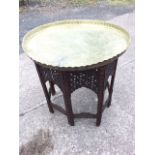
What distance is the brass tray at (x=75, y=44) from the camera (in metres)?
1.91

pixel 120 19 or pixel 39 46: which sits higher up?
pixel 39 46

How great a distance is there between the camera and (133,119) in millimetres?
2443

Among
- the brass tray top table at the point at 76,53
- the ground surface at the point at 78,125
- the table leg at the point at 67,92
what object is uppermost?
the brass tray top table at the point at 76,53

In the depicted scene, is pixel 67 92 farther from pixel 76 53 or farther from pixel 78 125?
pixel 78 125

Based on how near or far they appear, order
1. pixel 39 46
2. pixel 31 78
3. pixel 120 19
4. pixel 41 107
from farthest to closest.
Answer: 1. pixel 120 19
2. pixel 31 78
3. pixel 41 107
4. pixel 39 46

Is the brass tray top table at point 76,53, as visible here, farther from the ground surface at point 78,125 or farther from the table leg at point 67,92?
the ground surface at point 78,125

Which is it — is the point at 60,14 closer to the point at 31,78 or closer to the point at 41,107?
the point at 31,78

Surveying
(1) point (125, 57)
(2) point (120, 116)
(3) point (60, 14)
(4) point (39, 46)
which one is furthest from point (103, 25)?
(3) point (60, 14)

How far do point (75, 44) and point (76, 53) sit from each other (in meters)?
0.15

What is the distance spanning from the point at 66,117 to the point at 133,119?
2.11ft

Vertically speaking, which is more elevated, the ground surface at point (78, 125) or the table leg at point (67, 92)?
the table leg at point (67, 92)

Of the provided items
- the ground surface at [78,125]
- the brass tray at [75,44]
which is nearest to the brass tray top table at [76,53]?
the brass tray at [75,44]

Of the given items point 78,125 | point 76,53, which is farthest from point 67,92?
point 78,125

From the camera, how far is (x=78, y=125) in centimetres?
239
